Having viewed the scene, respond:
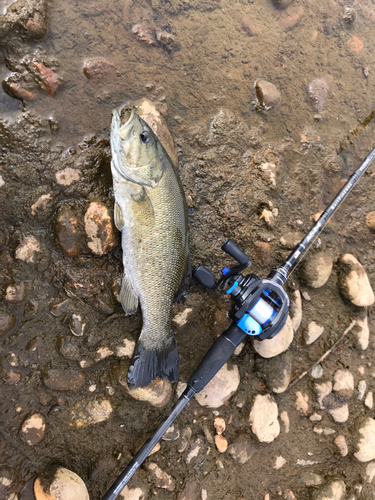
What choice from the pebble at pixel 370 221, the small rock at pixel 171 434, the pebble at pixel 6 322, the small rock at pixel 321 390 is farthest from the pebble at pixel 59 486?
the pebble at pixel 370 221

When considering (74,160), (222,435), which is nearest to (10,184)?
(74,160)

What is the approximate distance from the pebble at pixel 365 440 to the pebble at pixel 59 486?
265 cm

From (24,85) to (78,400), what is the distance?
2.85 m

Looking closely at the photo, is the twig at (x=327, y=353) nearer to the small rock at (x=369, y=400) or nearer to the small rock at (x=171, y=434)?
the small rock at (x=369, y=400)

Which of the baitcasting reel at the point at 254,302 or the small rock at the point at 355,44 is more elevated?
the small rock at the point at 355,44

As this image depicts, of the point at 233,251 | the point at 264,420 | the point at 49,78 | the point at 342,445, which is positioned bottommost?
the point at 342,445

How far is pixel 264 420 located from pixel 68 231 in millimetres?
2556

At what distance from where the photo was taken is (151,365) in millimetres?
2625

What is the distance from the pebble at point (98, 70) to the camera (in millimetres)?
2896

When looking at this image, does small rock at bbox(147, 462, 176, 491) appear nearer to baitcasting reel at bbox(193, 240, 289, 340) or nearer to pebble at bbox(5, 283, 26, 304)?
baitcasting reel at bbox(193, 240, 289, 340)

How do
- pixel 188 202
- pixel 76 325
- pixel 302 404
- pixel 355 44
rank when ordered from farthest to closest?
pixel 355 44, pixel 302 404, pixel 188 202, pixel 76 325

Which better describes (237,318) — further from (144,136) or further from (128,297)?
(144,136)

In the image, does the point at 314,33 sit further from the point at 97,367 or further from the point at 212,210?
the point at 97,367

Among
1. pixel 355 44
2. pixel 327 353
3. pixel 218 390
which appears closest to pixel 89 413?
pixel 218 390
